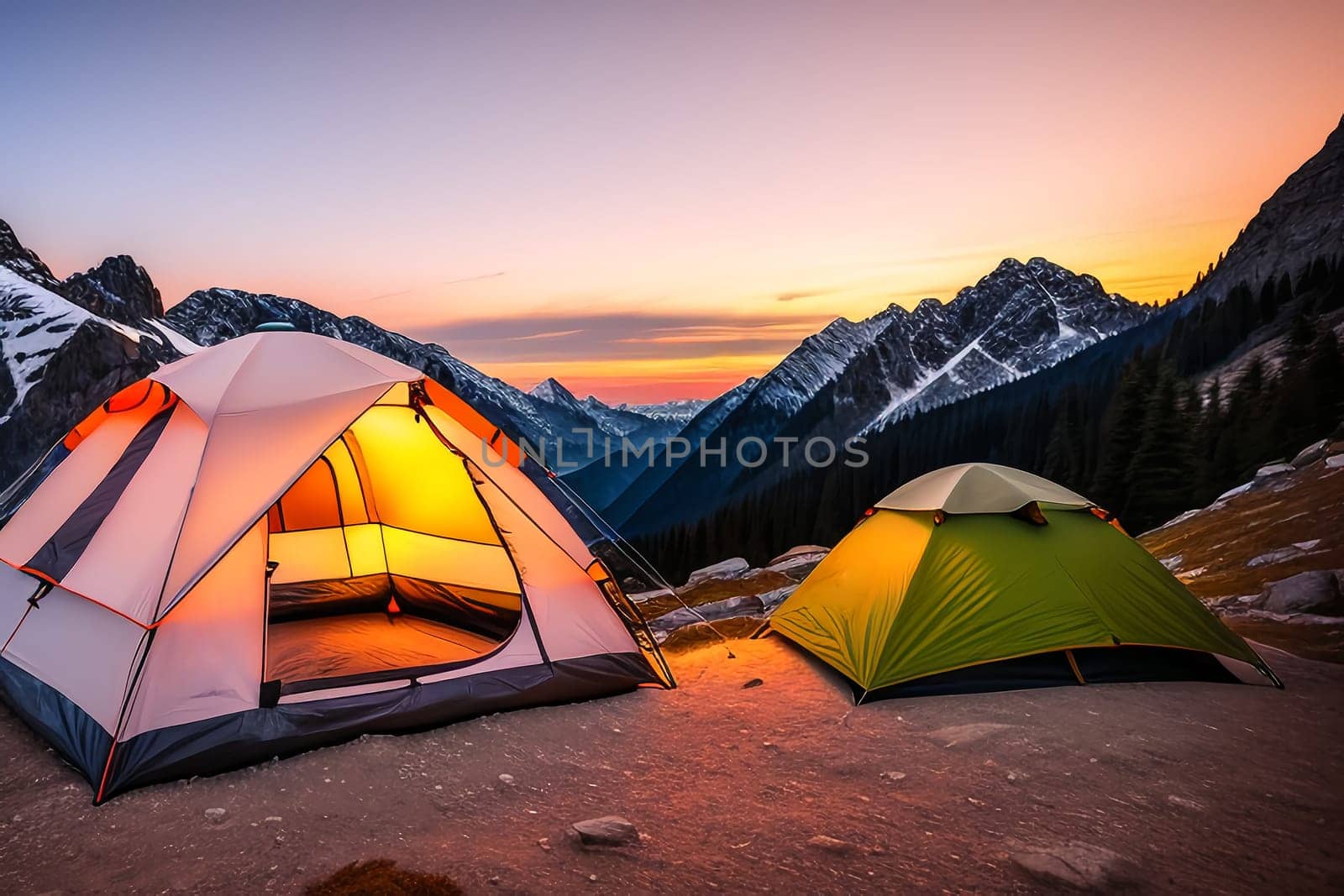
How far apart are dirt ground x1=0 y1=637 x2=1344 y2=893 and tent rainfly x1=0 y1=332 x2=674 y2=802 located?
1.15ft

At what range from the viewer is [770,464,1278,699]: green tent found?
8.34 metres

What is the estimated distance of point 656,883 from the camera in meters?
4.65

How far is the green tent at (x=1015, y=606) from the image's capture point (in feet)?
27.3

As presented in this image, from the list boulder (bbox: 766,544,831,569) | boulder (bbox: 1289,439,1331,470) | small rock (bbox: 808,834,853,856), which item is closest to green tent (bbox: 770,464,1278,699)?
small rock (bbox: 808,834,853,856)

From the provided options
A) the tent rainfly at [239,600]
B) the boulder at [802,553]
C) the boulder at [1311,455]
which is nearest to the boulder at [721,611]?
the tent rainfly at [239,600]

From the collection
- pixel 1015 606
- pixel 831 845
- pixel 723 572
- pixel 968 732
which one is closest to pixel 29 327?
pixel 723 572

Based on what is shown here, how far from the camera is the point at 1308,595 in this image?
41.4ft

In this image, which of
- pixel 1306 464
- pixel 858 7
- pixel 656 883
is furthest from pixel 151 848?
pixel 1306 464

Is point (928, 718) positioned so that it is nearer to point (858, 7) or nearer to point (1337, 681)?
point (1337, 681)

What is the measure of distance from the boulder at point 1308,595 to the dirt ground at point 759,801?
5.35 meters

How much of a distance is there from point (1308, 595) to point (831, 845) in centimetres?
Answer: 1231

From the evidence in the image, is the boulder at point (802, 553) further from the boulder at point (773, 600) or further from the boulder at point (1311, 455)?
the boulder at point (1311, 455)

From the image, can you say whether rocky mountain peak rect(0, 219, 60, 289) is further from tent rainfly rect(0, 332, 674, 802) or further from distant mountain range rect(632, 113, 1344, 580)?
tent rainfly rect(0, 332, 674, 802)

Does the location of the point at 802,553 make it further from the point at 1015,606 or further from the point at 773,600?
the point at 1015,606
